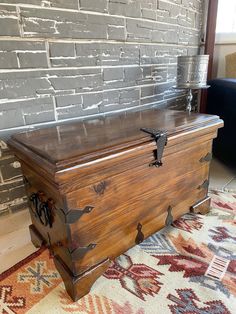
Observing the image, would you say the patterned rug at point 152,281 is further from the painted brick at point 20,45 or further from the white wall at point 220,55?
the white wall at point 220,55

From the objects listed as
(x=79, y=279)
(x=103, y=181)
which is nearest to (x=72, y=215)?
(x=103, y=181)

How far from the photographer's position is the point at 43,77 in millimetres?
1018

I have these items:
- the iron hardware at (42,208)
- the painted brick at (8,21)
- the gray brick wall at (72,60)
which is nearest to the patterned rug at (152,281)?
the iron hardware at (42,208)

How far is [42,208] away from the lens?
85 centimetres

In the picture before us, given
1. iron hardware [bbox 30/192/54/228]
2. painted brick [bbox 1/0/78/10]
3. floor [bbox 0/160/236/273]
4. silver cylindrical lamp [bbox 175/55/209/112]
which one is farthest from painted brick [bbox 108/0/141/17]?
floor [bbox 0/160/236/273]

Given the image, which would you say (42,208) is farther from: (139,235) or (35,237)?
(139,235)

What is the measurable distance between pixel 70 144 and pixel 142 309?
0.58 metres

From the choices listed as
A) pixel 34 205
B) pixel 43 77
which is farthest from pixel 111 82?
pixel 34 205

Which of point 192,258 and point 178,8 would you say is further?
point 178,8

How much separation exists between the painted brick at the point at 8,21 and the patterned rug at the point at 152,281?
2.88 feet

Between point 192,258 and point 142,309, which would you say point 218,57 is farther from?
point 142,309

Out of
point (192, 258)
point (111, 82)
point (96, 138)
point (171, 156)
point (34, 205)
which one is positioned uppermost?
point (111, 82)

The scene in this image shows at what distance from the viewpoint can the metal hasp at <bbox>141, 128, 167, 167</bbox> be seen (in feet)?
2.77

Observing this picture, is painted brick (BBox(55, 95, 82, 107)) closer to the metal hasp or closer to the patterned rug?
the metal hasp
